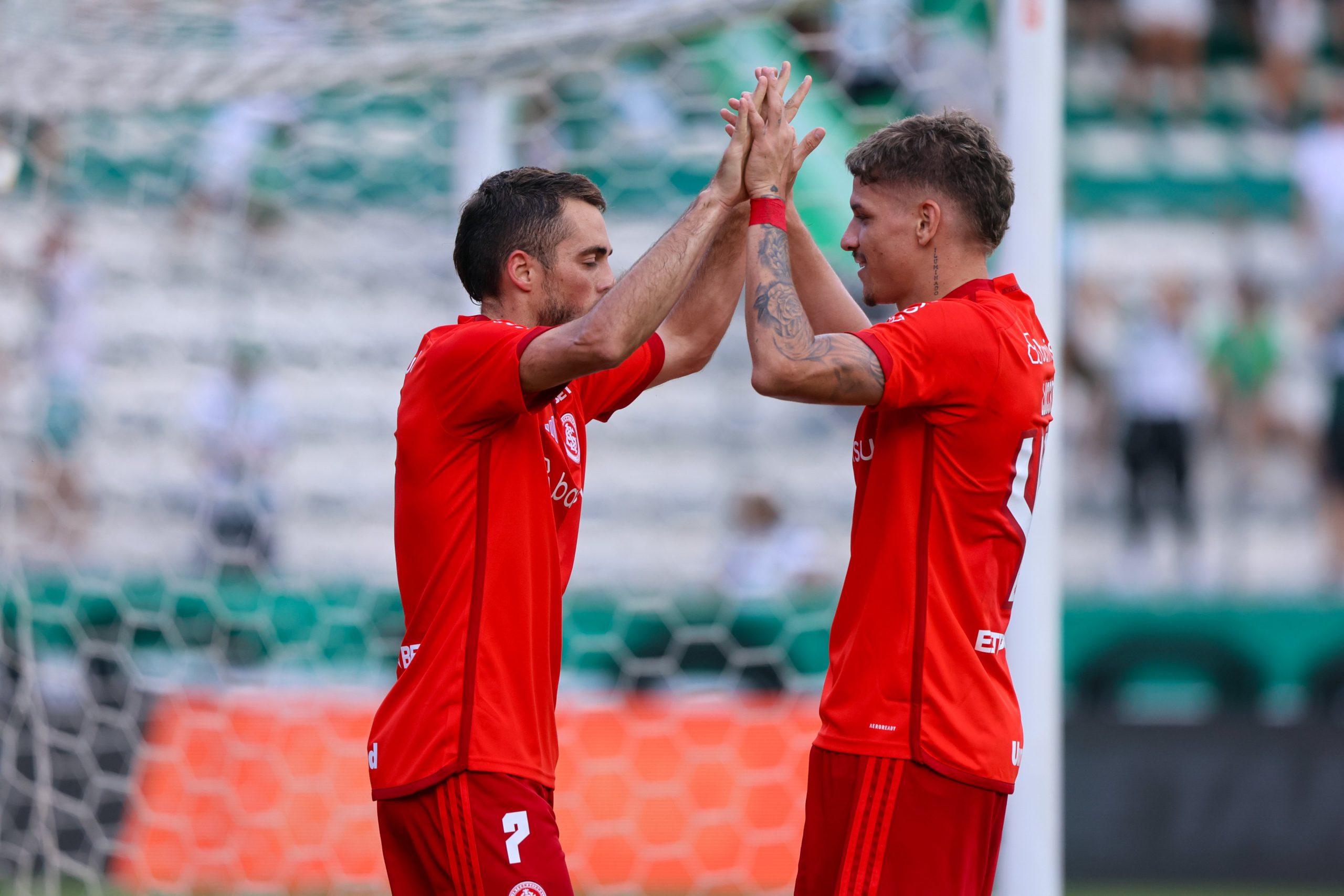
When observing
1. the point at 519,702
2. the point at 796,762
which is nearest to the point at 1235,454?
the point at 796,762

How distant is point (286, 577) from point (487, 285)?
552cm

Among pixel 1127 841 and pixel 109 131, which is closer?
pixel 1127 841

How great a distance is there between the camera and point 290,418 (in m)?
9.89

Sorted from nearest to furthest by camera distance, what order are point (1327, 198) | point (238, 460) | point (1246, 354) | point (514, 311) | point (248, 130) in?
point (514, 311) < point (248, 130) < point (238, 460) < point (1246, 354) < point (1327, 198)

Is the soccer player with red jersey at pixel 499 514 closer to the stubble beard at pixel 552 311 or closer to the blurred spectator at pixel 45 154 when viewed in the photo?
the stubble beard at pixel 552 311

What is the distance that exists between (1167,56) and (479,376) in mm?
10987

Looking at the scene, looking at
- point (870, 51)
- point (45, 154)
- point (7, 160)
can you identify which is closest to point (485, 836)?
point (870, 51)

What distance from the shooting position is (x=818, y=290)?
358 cm

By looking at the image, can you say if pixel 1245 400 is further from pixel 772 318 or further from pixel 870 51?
pixel 772 318

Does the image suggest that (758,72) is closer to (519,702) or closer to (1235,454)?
(519,702)

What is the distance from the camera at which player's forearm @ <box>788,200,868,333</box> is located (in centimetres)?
357

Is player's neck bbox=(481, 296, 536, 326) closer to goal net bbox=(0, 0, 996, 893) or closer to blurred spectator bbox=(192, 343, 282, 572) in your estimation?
goal net bbox=(0, 0, 996, 893)

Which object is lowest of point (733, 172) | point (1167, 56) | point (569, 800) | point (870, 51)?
point (569, 800)

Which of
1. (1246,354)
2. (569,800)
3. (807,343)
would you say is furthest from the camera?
(1246,354)
